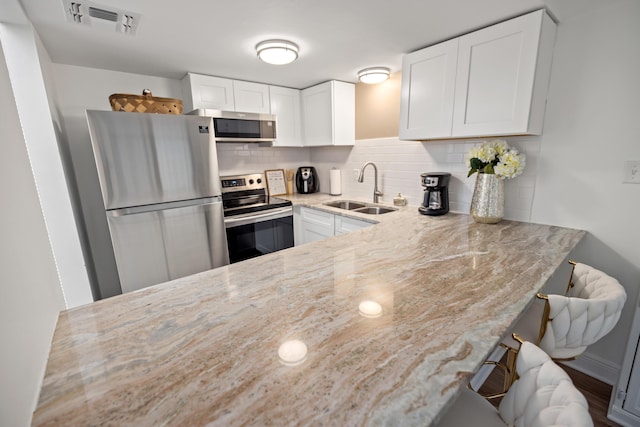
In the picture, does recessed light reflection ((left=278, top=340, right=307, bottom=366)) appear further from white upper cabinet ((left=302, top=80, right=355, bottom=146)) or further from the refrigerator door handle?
white upper cabinet ((left=302, top=80, right=355, bottom=146))

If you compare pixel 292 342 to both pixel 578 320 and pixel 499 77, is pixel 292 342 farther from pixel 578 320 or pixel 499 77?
pixel 499 77

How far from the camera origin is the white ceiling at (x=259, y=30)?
134 centimetres

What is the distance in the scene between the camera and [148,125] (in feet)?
6.10

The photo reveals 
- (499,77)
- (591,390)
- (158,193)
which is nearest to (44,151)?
(158,193)

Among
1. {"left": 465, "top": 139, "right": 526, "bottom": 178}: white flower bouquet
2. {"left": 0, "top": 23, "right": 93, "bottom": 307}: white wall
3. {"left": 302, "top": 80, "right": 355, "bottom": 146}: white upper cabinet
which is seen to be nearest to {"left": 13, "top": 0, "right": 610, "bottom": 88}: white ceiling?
{"left": 0, "top": 23, "right": 93, "bottom": 307}: white wall

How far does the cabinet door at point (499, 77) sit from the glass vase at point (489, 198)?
0.29 metres

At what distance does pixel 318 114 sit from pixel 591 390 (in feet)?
9.43

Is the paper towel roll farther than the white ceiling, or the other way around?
the paper towel roll

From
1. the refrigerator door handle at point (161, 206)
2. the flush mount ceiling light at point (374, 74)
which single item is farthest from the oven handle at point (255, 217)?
the flush mount ceiling light at point (374, 74)

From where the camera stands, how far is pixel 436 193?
6.70 ft

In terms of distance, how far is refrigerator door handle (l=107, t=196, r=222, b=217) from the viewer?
5.97 feet

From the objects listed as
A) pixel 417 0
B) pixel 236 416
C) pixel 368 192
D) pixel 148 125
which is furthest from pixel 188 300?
pixel 368 192

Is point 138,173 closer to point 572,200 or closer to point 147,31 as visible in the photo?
point 147,31

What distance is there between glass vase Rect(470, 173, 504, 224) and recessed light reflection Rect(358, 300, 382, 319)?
1273mm
